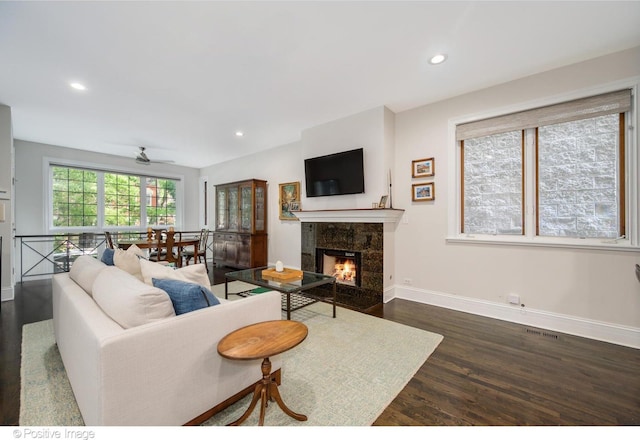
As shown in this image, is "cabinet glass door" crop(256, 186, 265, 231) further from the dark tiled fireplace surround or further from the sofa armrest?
the sofa armrest

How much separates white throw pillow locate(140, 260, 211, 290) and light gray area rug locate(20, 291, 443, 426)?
827 millimetres

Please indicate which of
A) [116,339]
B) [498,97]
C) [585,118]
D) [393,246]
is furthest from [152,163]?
[585,118]

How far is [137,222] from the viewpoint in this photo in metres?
6.51

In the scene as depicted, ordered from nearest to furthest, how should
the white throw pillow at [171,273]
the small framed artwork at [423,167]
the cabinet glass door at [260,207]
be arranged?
the white throw pillow at [171,273] → the small framed artwork at [423,167] → the cabinet glass door at [260,207]

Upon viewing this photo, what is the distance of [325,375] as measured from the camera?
191 centimetres

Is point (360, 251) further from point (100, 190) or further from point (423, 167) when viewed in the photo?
point (100, 190)

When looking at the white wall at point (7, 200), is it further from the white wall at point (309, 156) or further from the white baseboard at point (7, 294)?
the white wall at point (309, 156)

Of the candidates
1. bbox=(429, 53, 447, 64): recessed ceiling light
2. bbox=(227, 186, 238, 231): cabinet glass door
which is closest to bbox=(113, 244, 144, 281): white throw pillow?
bbox=(429, 53, 447, 64): recessed ceiling light

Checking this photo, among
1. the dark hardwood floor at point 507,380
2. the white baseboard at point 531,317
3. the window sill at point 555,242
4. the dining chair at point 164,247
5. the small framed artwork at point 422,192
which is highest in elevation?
the small framed artwork at point 422,192

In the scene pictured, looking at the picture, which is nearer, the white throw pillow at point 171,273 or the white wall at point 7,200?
the white throw pillow at point 171,273

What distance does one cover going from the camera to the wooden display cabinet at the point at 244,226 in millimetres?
5578

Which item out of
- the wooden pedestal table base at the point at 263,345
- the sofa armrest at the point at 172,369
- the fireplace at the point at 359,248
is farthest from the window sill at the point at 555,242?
the sofa armrest at the point at 172,369

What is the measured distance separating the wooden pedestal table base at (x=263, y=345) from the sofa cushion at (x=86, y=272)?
122cm
